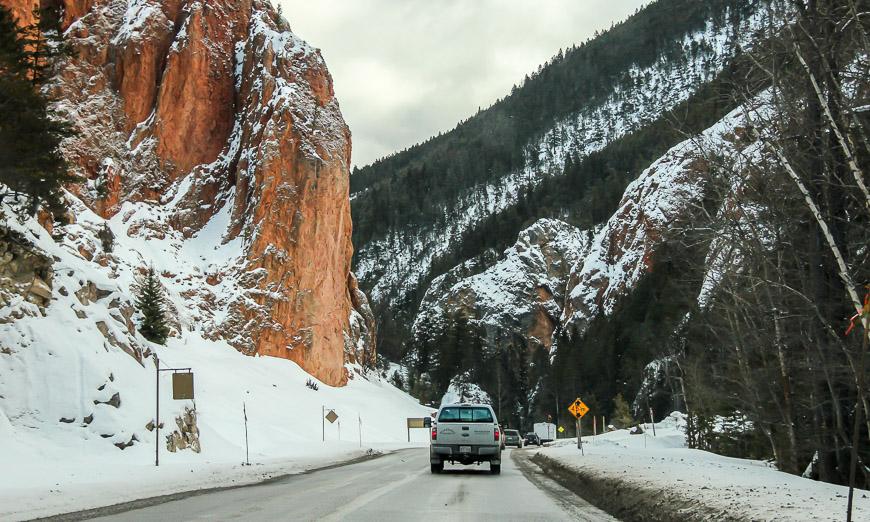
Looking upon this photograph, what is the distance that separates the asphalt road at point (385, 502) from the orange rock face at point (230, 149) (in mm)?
46115

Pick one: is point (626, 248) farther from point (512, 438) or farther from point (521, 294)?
point (512, 438)

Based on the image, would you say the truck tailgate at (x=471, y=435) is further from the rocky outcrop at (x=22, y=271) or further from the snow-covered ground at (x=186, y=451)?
the rocky outcrop at (x=22, y=271)

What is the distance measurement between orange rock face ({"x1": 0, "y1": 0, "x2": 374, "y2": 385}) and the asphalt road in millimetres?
46115

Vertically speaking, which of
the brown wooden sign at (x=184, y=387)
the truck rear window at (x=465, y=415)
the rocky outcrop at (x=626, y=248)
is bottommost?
the truck rear window at (x=465, y=415)

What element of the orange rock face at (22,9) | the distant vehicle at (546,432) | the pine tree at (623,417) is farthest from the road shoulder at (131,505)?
the distant vehicle at (546,432)

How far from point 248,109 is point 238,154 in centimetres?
445

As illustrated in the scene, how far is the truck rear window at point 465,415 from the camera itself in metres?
20.9

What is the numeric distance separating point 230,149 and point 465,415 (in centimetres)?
5514

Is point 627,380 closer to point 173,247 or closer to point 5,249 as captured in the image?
point 173,247

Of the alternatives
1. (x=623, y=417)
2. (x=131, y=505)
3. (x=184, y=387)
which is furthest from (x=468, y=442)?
(x=623, y=417)

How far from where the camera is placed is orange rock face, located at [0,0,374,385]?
62.1m

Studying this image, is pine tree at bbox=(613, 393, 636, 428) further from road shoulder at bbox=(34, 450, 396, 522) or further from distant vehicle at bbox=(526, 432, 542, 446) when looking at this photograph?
road shoulder at bbox=(34, 450, 396, 522)

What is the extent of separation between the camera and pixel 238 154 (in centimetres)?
6988

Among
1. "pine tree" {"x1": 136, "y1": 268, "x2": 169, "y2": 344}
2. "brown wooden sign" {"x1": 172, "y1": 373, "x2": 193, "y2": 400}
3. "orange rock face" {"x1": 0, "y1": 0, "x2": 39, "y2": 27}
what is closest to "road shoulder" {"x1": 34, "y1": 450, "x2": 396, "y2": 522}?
"brown wooden sign" {"x1": 172, "y1": 373, "x2": 193, "y2": 400}
